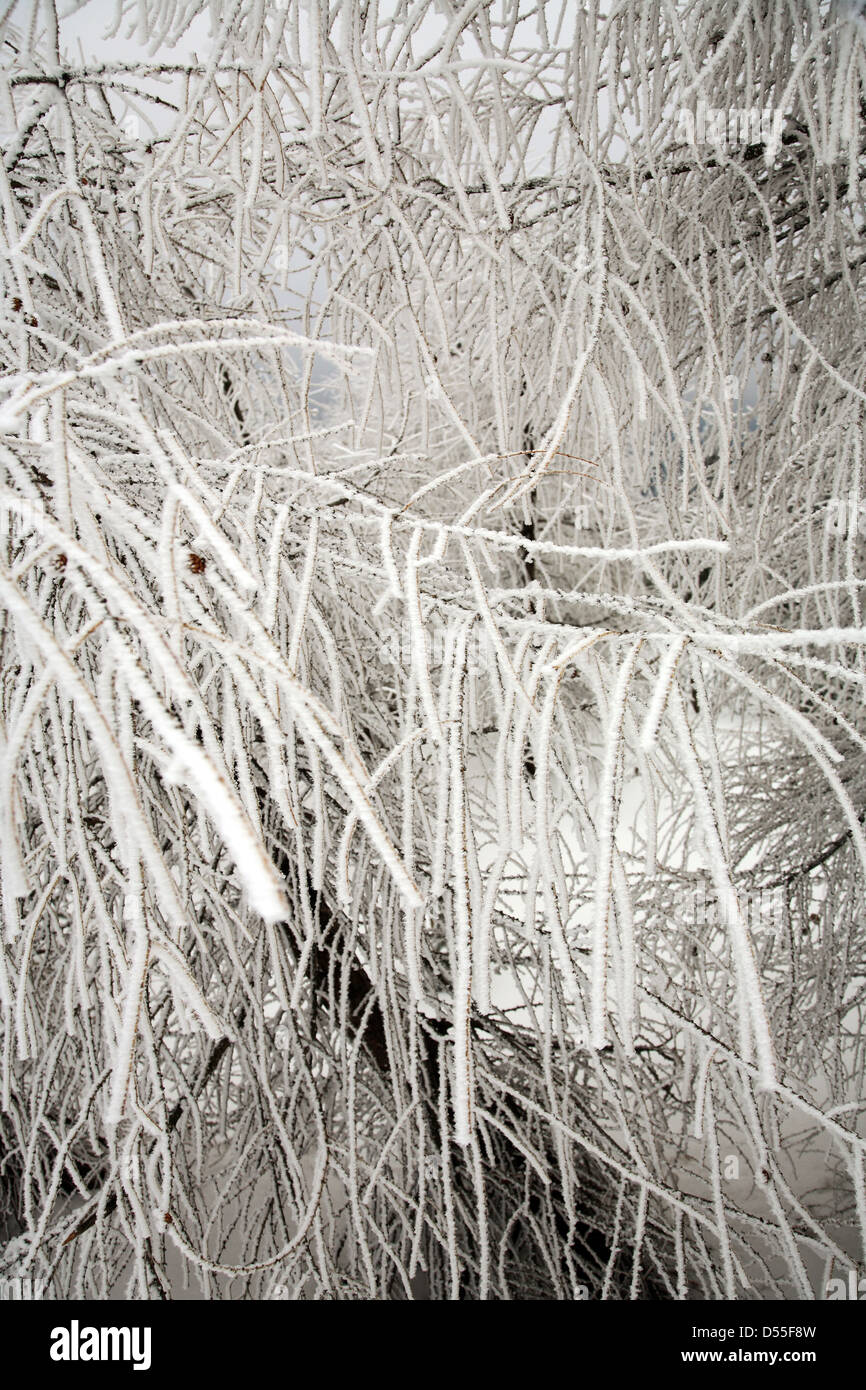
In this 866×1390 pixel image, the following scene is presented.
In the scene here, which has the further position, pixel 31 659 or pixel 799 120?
pixel 799 120

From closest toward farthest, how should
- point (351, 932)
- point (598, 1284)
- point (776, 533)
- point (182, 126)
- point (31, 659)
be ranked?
point (31, 659), point (182, 126), point (351, 932), point (598, 1284), point (776, 533)

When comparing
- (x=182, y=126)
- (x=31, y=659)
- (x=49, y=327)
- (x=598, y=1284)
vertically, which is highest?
(x=49, y=327)

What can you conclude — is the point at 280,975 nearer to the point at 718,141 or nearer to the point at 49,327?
the point at 49,327

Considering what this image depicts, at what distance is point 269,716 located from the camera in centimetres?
53

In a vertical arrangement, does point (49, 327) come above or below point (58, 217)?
below

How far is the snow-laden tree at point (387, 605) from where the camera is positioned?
2.06 ft

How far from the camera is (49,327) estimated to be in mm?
1380

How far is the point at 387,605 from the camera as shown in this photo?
1.47m

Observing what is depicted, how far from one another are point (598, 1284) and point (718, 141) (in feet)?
7.65

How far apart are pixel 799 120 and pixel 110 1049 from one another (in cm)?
195

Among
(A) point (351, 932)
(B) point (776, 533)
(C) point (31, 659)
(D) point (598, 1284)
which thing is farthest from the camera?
(B) point (776, 533)

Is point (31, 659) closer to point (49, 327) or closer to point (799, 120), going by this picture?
point (49, 327)

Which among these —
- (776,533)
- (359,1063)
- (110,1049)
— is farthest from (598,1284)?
(776,533)

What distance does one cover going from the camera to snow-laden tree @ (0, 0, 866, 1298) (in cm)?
63
